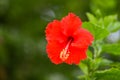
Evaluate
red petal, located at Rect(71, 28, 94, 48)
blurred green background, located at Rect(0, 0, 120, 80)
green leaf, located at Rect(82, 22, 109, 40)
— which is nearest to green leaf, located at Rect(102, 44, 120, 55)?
green leaf, located at Rect(82, 22, 109, 40)

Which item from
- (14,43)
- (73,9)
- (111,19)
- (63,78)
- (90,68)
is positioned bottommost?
(90,68)

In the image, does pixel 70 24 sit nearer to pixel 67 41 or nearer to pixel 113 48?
pixel 67 41

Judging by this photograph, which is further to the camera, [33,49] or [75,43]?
[33,49]

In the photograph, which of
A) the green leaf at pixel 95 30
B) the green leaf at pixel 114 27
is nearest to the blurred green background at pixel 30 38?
the green leaf at pixel 114 27

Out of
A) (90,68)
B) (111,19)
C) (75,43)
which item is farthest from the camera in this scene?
(111,19)

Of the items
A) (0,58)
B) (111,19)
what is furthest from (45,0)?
(111,19)

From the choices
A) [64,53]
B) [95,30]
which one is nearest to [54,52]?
[64,53]

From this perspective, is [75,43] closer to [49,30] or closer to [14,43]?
[49,30]

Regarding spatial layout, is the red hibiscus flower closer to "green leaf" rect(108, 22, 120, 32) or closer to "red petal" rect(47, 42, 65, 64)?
"red petal" rect(47, 42, 65, 64)
